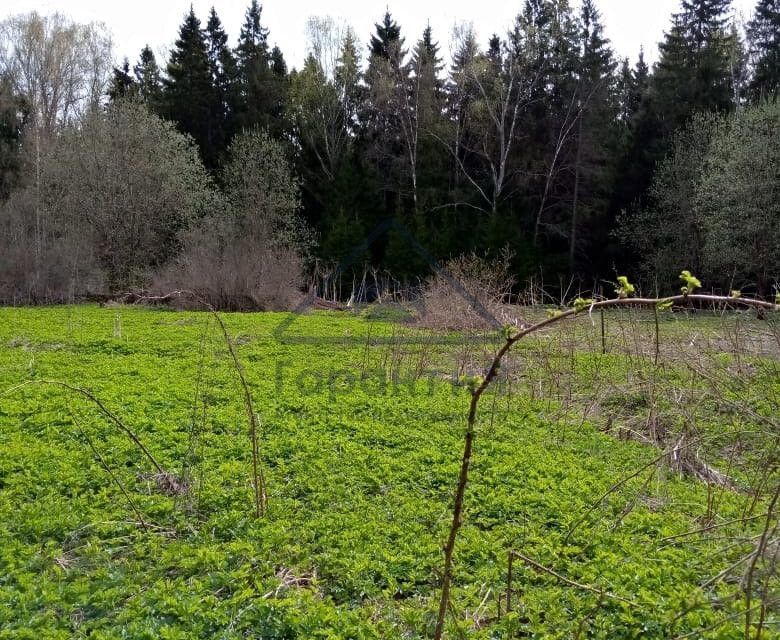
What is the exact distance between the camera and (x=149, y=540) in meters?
3.10

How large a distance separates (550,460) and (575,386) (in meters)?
2.36

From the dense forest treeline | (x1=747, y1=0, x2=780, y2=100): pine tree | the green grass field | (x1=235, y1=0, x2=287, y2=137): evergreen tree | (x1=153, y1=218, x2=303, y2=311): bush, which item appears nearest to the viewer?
the green grass field

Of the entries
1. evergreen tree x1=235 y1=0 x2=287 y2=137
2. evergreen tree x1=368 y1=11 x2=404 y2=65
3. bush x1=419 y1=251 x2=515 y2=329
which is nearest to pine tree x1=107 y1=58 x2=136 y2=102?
evergreen tree x1=235 y1=0 x2=287 y2=137

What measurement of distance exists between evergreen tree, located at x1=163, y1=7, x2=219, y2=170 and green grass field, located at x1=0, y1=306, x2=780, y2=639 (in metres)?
23.6

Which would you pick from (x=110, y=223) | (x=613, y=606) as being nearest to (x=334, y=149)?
(x=110, y=223)

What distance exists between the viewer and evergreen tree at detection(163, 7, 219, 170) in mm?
27641

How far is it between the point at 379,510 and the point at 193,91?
28.5 metres

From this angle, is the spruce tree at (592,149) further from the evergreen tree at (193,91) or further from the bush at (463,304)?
the evergreen tree at (193,91)

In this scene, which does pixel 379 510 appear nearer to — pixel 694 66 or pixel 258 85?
pixel 694 66

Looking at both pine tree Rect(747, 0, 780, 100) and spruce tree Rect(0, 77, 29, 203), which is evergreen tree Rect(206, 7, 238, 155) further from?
pine tree Rect(747, 0, 780, 100)

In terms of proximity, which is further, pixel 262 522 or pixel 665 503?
pixel 665 503

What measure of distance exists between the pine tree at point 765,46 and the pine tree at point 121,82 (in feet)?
84.4

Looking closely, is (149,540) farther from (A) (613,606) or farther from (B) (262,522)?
(A) (613,606)

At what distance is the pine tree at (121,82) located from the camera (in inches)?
1098
